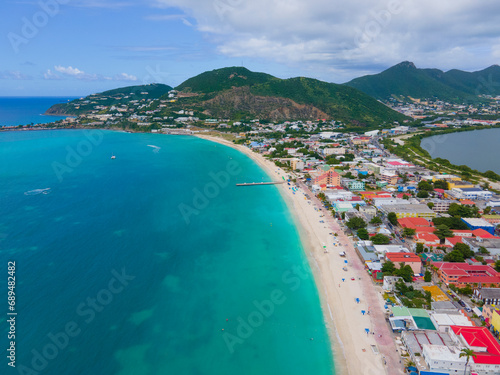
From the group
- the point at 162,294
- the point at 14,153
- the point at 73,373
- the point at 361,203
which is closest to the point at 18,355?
the point at 73,373

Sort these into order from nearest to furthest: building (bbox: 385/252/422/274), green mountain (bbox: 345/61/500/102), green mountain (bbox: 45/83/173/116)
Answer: building (bbox: 385/252/422/274) < green mountain (bbox: 45/83/173/116) < green mountain (bbox: 345/61/500/102)

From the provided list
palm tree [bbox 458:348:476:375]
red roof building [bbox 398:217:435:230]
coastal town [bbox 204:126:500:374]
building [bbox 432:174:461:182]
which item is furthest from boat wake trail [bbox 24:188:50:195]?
building [bbox 432:174:461:182]

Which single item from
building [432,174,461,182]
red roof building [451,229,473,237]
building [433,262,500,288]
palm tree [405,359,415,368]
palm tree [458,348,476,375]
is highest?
palm tree [458,348,476,375]

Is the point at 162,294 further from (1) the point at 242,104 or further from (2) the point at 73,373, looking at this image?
(1) the point at 242,104

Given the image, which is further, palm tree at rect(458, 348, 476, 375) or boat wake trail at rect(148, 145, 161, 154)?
boat wake trail at rect(148, 145, 161, 154)

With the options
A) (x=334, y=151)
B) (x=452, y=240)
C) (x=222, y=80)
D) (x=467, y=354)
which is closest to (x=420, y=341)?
(x=467, y=354)

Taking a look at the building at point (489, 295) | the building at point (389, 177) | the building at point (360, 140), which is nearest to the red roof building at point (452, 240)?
the building at point (489, 295)

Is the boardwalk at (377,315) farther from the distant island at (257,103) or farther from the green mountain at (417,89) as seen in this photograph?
the green mountain at (417,89)

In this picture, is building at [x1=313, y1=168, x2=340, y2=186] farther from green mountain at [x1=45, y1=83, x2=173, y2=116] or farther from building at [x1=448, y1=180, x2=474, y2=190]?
green mountain at [x1=45, y1=83, x2=173, y2=116]
